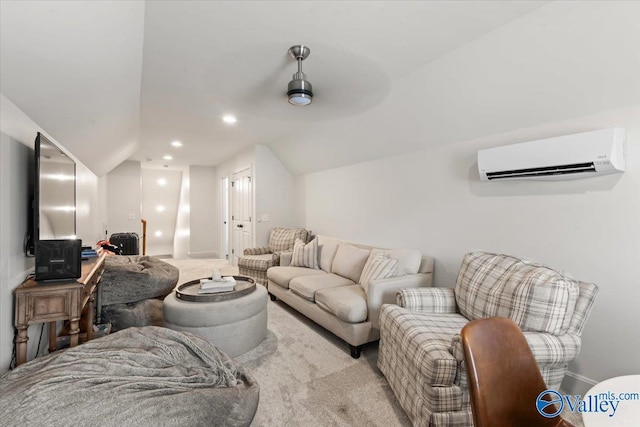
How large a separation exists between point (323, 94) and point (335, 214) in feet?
6.67

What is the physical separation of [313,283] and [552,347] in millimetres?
2124

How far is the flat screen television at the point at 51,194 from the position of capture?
1.82 m

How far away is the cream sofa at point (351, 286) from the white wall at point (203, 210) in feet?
14.6

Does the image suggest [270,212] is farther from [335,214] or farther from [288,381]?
[288,381]

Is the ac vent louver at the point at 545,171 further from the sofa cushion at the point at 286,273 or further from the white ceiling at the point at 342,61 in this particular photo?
the sofa cushion at the point at 286,273

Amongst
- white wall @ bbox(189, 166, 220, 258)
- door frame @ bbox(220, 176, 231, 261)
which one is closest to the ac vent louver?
door frame @ bbox(220, 176, 231, 261)

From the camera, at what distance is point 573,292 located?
1630 mm

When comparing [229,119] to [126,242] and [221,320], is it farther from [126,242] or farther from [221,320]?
[126,242]

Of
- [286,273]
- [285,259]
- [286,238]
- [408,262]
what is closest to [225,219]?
[286,238]

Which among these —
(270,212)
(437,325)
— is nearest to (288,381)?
(437,325)

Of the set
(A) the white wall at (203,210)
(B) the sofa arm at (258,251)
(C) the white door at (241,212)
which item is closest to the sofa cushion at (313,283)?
(B) the sofa arm at (258,251)

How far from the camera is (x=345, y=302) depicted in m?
2.58

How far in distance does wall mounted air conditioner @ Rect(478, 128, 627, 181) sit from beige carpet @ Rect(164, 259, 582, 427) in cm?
154

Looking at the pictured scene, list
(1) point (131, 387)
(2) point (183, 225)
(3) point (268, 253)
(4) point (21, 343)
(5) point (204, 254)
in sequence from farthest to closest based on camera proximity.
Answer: (2) point (183, 225), (5) point (204, 254), (3) point (268, 253), (4) point (21, 343), (1) point (131, 387)
